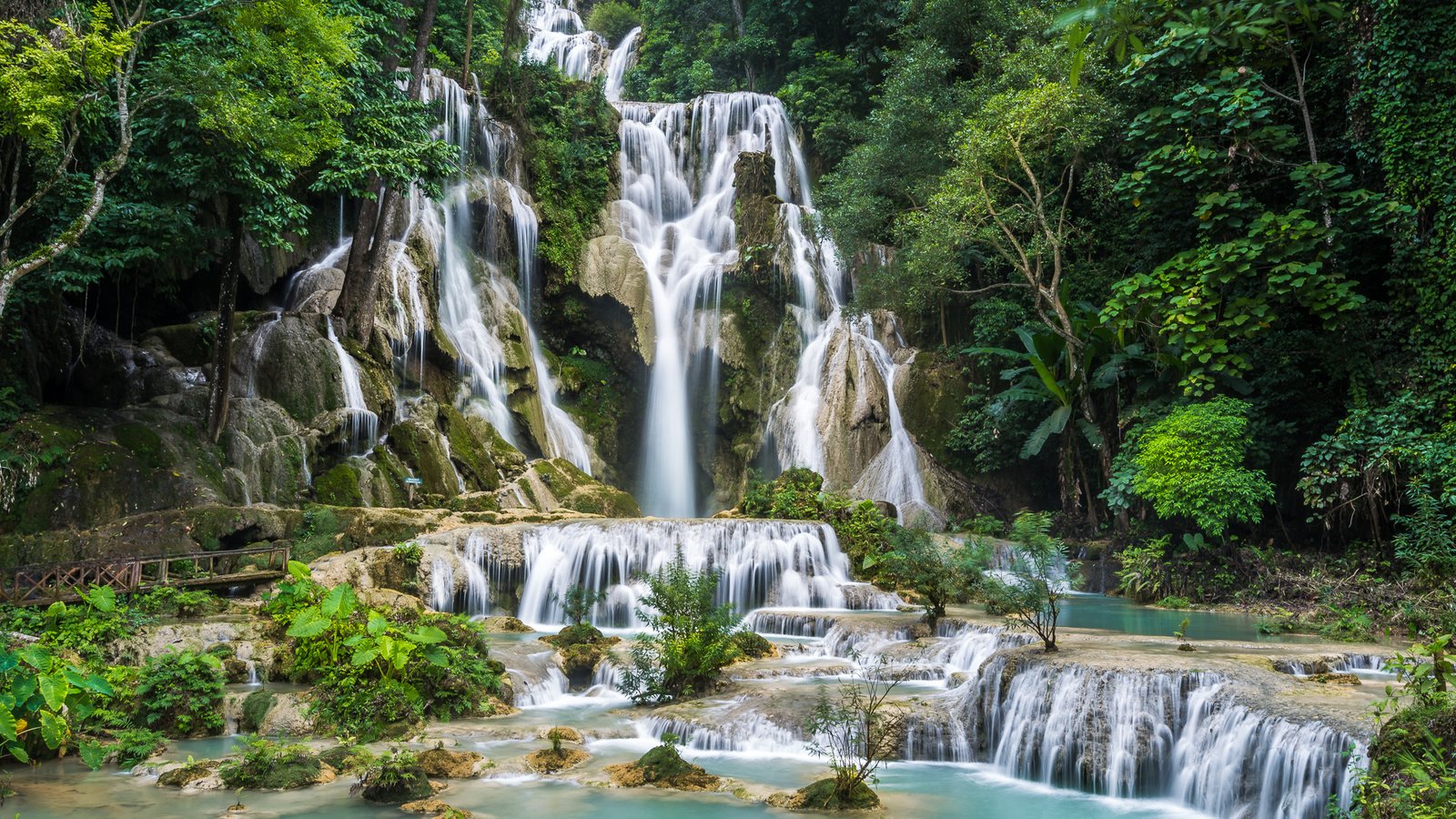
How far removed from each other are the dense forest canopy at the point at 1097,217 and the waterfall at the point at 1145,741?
6.02 m

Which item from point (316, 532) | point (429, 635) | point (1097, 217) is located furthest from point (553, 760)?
point (1097, 217)

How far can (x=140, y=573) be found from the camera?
417 inches

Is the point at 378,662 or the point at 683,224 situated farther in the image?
the point at 683,224

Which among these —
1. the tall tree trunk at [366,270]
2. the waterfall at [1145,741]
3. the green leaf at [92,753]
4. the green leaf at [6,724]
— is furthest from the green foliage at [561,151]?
the green leaf at [6,724]

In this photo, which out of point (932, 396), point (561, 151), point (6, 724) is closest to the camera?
point (6, 724)

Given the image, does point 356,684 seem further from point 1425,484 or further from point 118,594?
point 1425,484

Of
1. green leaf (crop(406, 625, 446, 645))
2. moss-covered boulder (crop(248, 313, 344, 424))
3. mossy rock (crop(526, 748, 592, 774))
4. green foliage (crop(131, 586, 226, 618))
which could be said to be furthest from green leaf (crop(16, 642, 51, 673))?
moss-covered boulder (crop(248, 313, 344, 424))

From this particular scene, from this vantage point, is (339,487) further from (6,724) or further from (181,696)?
(6,724)

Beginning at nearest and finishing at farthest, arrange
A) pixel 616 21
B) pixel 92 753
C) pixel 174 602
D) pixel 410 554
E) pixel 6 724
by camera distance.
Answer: pixel 6 724 < pixel 92 753 < pixel 174 602 < pixel 410 554 < pixel 616 21

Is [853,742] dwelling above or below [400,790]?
above

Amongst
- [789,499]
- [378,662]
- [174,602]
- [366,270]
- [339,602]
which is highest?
[366,270]

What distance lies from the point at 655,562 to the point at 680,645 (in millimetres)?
5505

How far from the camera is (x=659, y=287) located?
2441cm

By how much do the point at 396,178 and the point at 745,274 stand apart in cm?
1086
